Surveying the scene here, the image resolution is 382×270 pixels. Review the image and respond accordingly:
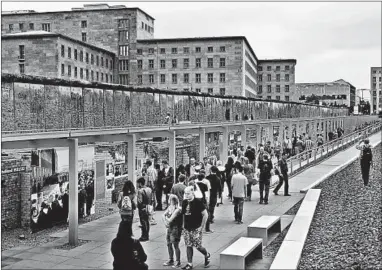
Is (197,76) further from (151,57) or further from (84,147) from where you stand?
(84,147)

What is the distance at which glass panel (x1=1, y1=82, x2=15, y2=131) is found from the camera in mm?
9602

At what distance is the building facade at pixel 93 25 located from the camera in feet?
271

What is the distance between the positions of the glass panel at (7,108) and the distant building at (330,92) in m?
106

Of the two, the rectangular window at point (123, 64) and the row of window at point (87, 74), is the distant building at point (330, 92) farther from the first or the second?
the row of window at point (87, 74)

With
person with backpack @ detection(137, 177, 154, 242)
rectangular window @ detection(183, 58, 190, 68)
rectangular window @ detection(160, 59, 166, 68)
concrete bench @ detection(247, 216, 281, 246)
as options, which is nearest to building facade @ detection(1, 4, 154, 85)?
rectangular window @ detection(160, 59, 166, 68)

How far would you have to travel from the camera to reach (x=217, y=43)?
85188 mm

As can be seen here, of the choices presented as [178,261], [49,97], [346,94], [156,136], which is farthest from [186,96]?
[346,94]

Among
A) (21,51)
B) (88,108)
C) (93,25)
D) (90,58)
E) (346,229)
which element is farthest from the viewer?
(93,25)

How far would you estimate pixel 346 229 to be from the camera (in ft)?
43.7

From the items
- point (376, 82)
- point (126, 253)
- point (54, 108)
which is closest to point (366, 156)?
point (376, 82)

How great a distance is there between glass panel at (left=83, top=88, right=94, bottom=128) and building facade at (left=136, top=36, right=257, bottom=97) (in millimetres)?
72416

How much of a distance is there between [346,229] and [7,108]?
869cm

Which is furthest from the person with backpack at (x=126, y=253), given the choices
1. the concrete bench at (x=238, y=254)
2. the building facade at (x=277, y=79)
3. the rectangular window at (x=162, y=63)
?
the building facade at (x=277, y=79)

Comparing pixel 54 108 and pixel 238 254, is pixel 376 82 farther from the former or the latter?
pixel 238 254
